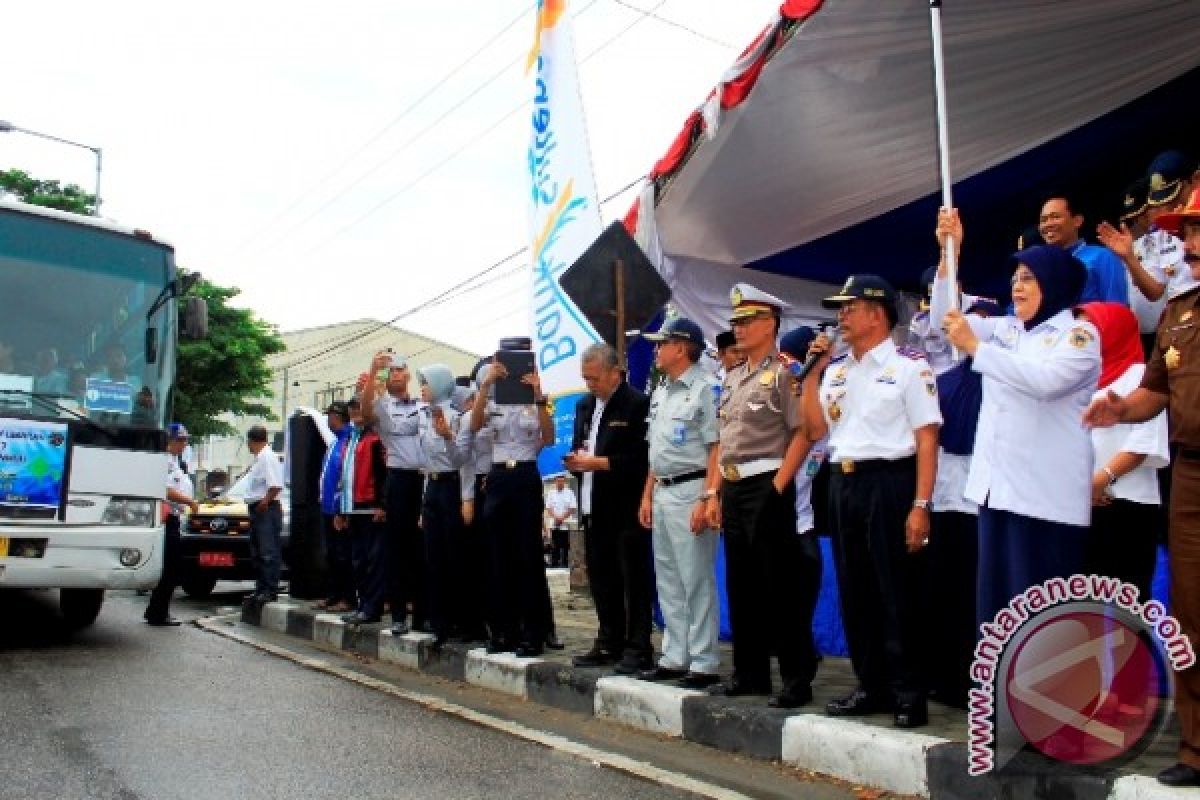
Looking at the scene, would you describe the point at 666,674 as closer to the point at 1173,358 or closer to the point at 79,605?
the point at 1173,358

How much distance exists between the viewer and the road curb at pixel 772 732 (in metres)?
3.37

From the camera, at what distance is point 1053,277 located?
3.79 metres

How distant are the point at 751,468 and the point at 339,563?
19.4 ft

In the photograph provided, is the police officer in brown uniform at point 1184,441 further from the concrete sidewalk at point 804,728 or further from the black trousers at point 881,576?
the black trousers at point 881,576

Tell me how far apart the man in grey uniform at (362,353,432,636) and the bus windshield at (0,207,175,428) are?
5.39 feet

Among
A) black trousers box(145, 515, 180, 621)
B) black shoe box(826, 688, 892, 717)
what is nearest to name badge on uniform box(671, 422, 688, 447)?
black shoe box(826, 688, 892, 717)

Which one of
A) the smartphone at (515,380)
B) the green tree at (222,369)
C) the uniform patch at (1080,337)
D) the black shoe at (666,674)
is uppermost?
the green tree at (222,369)

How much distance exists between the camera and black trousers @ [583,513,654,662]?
232 inches

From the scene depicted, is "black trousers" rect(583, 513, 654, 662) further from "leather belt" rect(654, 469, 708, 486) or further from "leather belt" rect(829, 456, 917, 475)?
"leather belt" rect(829, 456, 917, 475)

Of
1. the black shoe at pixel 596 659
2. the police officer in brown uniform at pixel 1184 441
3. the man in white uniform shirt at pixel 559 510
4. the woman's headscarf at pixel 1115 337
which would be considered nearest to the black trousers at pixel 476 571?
the black shoe at pixel 596 659

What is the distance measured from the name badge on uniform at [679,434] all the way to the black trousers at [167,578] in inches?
220

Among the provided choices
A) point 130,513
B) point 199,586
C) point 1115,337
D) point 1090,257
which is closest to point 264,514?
point 130,513

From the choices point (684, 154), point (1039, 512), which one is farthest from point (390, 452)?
point (1039, 512)

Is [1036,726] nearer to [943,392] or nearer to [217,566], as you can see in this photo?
[943,392]
